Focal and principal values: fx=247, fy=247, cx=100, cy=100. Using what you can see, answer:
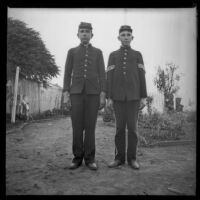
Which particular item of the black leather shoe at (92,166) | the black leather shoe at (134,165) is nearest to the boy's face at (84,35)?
the black leather shoe at (92,166)

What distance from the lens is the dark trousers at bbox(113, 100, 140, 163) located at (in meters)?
3.83

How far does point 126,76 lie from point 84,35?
90 cm

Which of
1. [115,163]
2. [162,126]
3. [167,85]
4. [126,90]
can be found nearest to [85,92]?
[126,90]

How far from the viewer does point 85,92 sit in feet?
12.3

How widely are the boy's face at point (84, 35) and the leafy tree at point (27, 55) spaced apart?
1.43 meters

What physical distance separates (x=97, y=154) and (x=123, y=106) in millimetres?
1241

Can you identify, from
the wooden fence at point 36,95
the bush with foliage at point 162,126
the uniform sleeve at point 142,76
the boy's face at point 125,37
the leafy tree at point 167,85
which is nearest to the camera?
the boy's face at point 125,37

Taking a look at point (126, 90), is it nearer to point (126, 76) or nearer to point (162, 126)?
point (126, 76)

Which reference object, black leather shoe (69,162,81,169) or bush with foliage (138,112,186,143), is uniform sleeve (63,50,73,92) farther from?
bush with foliage (138,112,186,143)

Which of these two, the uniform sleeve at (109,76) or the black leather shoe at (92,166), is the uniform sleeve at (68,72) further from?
the black leather shoe at (92,166)

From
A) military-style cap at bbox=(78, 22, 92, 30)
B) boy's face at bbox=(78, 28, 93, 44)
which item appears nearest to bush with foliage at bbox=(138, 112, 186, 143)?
boy's face at bbox=(78, 28, 93, 44)

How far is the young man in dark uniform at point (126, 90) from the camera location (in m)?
3.82

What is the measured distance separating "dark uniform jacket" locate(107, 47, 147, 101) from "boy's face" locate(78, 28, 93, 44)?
503mm
